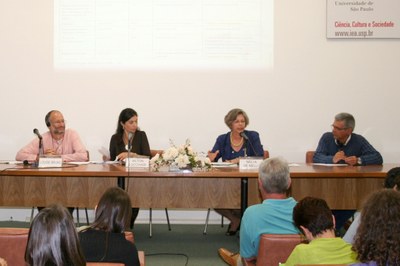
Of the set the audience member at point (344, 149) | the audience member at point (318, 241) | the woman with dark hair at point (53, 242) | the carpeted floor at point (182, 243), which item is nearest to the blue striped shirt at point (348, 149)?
the audience member at point (344, 149)

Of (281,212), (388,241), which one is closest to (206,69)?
(281,212)

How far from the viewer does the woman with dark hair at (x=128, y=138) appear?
220 inches

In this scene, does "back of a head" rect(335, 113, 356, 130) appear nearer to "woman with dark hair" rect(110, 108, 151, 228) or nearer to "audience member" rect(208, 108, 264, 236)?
"audience member" rect(208, 108, 264, 236)

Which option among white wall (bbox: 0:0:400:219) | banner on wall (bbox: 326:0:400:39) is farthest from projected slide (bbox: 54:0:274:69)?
banner on wall (bbox: 326:0:400:39)

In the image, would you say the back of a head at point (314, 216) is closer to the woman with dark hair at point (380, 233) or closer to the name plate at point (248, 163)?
the woman with dark hair at point (380, 233)

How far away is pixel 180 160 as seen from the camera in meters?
4.61

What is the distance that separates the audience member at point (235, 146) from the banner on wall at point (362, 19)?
61.3 inches

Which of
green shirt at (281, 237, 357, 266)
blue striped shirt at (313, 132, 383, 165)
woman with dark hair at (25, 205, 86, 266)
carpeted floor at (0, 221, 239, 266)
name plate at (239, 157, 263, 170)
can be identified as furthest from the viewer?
blue striped shirt at (313, 132, 383, 165)

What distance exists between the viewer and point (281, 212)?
3.01 meters

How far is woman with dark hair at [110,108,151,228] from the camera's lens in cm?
558

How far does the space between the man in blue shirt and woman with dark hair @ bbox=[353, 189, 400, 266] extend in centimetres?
340

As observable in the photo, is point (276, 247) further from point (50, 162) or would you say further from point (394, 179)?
point (50, 162)

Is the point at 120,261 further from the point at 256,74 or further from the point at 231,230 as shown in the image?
the point at 256,74

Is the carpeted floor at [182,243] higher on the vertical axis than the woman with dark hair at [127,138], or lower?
lower
